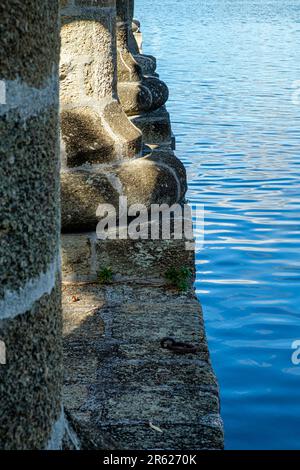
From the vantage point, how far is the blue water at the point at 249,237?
16.1 feet

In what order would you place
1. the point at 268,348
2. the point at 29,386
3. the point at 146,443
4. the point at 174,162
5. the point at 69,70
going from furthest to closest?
the point at 268,348 → the point at 174,162 → the point at 69,70 → the point at 146,443 → the point at 29,386

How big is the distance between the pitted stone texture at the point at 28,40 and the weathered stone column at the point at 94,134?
268 centimetres

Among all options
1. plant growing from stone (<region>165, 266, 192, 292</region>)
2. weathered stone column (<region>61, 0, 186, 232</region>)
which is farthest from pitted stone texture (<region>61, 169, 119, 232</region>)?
plant growing from stone (<region>165, 266, 192, 292</region>)

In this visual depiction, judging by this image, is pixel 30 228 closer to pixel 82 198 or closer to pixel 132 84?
pixel 82 198

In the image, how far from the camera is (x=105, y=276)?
455 cm

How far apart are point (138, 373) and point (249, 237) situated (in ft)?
15.1

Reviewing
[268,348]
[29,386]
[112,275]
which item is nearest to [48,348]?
[29,386]

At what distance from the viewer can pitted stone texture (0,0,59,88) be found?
173 cm

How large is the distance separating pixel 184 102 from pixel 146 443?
14528 mm

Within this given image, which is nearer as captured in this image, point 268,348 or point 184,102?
point 268,348

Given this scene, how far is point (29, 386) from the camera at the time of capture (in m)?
1.88

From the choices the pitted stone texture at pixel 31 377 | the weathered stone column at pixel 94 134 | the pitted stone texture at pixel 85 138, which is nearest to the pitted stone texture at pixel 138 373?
the pitted stone texture at pixel 31 377

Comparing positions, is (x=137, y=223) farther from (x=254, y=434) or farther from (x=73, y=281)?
(x=254, y=434)
